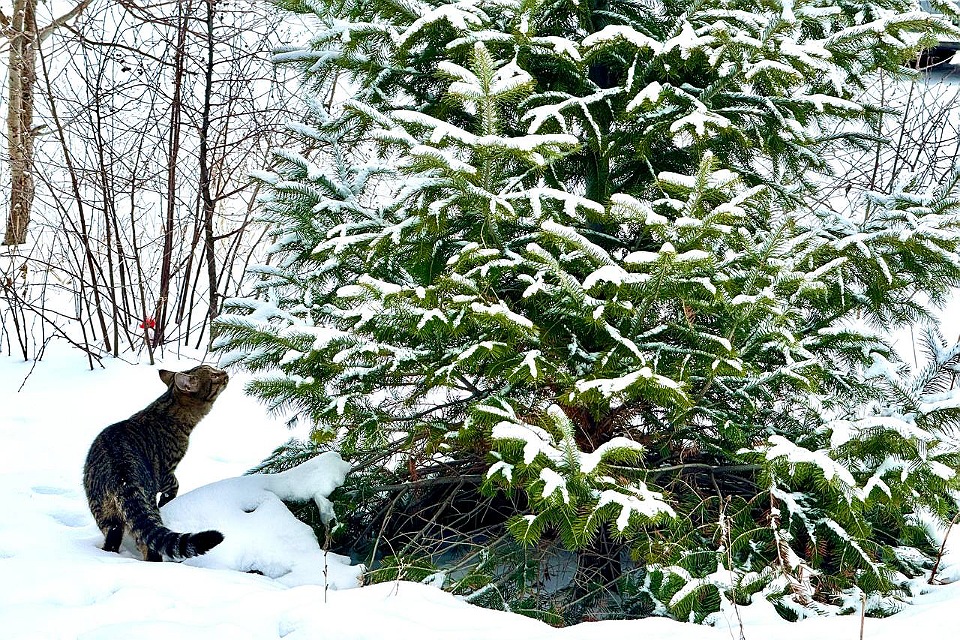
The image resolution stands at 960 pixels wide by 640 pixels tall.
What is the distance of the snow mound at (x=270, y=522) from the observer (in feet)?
13.8

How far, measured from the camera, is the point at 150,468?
442 cm

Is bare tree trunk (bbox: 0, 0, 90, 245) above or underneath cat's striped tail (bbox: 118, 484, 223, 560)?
above

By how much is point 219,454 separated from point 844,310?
15.3 ft

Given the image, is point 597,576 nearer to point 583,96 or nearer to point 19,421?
point 583,96

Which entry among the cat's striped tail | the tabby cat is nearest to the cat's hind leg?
the tabby cat

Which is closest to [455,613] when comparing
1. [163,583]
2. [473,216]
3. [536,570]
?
[536,570]

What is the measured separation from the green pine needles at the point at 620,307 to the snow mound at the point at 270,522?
0.20 m

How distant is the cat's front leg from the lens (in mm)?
4559

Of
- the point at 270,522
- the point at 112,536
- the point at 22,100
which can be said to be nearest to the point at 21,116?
the point at 22,100

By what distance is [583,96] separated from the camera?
13.8ft

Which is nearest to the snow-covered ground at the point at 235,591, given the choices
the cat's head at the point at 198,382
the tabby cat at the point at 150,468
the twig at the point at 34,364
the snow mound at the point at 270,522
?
the snow mound at the point at 270,522

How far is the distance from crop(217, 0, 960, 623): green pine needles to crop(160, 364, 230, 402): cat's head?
51cm

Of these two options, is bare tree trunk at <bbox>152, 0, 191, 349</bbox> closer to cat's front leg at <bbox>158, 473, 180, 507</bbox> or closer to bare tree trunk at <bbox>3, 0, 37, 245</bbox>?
bare tree trunk at <bbox>3, 0, 37, 245</bbox>

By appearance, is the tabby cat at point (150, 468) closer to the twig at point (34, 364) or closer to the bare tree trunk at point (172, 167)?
the twig at point (34, 364)
